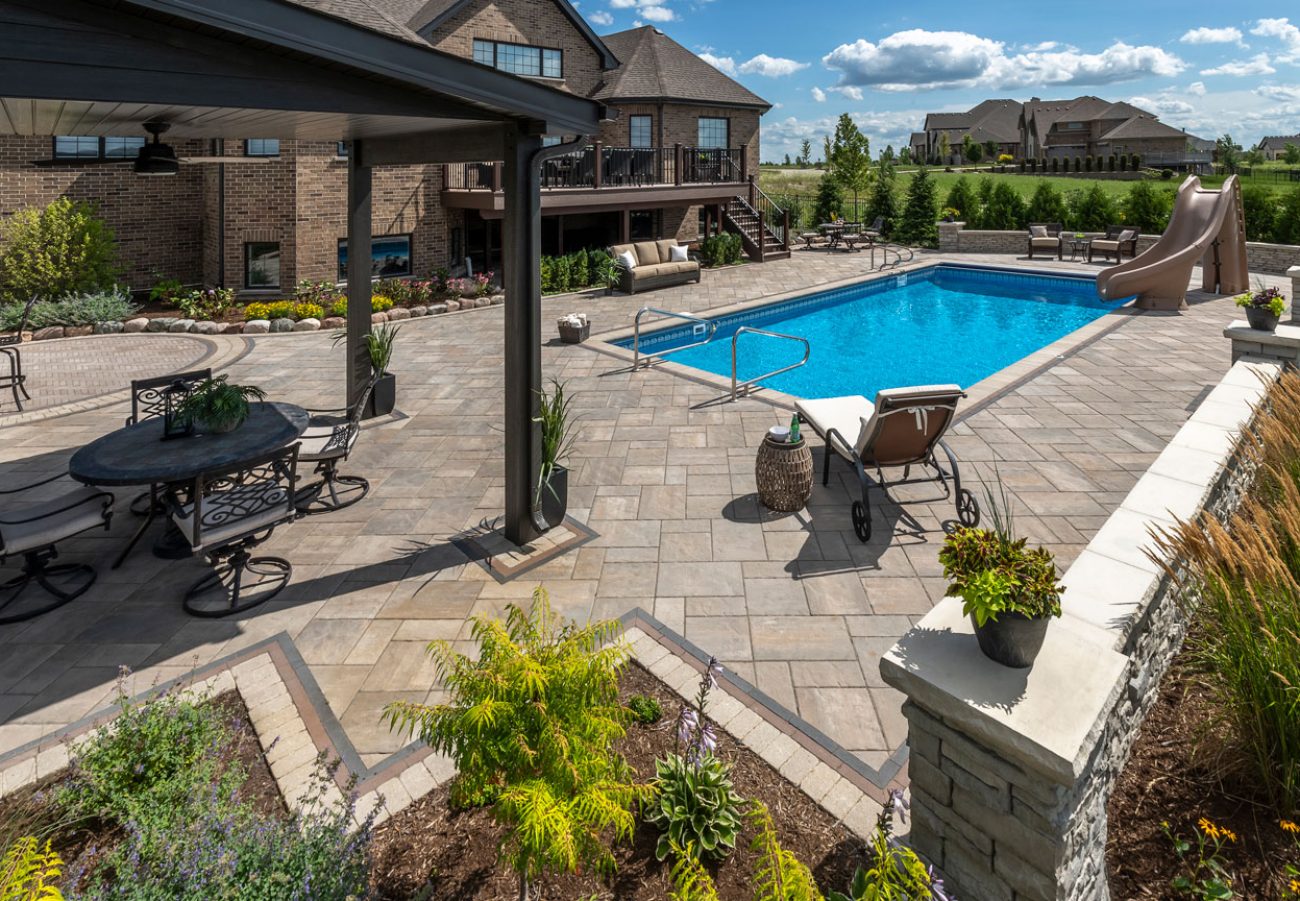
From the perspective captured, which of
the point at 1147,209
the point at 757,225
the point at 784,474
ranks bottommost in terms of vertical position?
the point at 784,474

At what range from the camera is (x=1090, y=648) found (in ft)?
8.96

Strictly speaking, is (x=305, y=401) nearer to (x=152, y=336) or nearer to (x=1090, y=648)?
(x=152, y=336)

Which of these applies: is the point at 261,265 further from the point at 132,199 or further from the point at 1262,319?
the point at 1262,319

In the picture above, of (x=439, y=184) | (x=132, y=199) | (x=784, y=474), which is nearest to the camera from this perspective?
(x=784, y=474)

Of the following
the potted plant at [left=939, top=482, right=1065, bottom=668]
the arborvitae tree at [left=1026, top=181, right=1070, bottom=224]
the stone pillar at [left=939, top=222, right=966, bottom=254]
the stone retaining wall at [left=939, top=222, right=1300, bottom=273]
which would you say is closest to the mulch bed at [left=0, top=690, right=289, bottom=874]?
the potted plant at [left=939, top=482, right=1065, bottom=668]

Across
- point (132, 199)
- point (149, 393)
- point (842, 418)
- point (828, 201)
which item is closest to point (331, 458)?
point (149, 393)

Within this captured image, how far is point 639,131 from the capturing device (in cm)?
2297

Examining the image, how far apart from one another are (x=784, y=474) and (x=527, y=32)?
1860cm

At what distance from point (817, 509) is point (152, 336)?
12.3 metres

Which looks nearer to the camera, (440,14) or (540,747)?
(540,747)

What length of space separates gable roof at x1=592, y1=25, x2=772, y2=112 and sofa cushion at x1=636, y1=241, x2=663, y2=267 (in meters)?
6.95

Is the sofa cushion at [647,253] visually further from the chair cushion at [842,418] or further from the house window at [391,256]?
the chair cushion at [842,418]

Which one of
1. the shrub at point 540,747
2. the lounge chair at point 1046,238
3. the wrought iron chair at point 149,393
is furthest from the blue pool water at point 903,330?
the shrub at point 540,747

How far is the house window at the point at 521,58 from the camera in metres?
18.9
